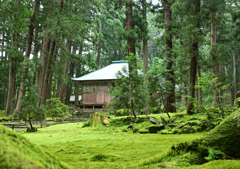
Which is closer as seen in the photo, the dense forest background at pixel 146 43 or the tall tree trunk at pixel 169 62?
the dense forest background at pixel 146 43

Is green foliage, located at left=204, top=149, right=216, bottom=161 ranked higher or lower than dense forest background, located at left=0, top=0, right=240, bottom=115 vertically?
lower

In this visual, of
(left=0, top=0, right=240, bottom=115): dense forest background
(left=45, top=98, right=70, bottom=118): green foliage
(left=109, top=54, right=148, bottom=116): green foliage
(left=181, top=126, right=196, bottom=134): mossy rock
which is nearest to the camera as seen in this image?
(left=181, top=126, right=196, bottom=134): mossy rock

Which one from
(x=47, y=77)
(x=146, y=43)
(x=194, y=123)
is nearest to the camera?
(x=194, y=123)

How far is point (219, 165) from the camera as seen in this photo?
7.16 ft

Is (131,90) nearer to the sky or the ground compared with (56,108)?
nearer to the sky

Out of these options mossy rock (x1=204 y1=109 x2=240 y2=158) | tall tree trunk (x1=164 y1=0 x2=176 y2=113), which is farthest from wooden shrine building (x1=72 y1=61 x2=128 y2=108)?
mossy rock (x1=204 y1=109 x2=240 y2=158)

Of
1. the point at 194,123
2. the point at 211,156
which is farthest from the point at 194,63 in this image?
the point at 211,156

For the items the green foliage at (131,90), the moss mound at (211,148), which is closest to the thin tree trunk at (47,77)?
the green foliage at (131,90)

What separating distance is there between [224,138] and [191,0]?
976 centimetres

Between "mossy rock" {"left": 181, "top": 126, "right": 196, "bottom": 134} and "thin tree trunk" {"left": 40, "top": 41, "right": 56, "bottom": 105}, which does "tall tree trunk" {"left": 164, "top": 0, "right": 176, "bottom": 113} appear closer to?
"mossy rock" {"left": 181, "top": 126, "right": 196, "bottom": 134}

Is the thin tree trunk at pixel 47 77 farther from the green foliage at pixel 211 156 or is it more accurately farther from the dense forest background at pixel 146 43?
the green foliage at pixel 211 156

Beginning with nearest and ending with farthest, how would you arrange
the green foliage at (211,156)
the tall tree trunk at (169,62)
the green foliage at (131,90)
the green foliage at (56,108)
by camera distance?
1. the green foliage at (211,156)
2. the green foliage at (131,90)
3. the tall tree trunk at (169,62)
4. the green foliage at (56,108)

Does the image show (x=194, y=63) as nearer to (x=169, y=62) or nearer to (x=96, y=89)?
(x=169, y=62)

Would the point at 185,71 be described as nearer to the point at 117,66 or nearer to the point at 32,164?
the point at 117,66
